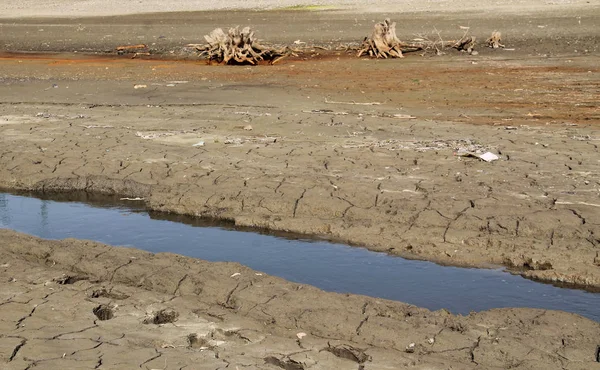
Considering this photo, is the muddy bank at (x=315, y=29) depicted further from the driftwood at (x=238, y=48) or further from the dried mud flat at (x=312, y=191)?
the dried mud flat at (x=312, y=191)

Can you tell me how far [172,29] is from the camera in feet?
82.1

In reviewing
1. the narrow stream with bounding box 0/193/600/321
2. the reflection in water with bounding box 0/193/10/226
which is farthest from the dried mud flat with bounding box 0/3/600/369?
the reflection in water with bounding box 0/193/10/226

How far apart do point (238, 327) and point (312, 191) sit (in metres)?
3.17

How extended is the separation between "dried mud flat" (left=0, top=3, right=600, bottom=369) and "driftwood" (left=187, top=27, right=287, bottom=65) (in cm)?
84

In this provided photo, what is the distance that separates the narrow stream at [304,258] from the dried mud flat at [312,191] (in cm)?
18

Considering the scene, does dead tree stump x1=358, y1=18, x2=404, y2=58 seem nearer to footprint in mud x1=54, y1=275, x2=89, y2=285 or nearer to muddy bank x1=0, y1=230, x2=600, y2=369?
muddy bank x1=0, y1=230, x2=600, y2=369

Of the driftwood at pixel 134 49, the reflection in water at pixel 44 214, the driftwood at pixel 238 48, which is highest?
the driftwood at pixel 238 48

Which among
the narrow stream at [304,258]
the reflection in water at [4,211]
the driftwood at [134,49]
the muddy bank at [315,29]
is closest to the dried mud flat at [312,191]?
the narrow stream at [304,258]

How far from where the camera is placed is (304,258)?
25.5 feet

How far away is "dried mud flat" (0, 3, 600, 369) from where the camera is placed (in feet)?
18.2

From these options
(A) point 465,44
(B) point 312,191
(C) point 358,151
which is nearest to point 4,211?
(B) point 312,191

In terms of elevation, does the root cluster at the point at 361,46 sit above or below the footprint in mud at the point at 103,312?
above

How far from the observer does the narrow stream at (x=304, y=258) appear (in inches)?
265

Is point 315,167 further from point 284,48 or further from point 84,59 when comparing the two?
point 84,59
